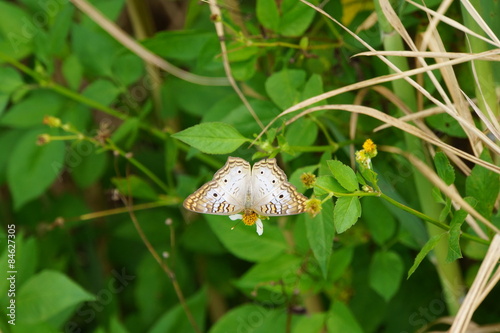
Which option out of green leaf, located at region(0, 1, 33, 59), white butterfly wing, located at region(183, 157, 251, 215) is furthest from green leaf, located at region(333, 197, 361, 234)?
green leaf, located at region(0, 1, 33, 59)

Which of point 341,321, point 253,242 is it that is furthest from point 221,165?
point 341,321

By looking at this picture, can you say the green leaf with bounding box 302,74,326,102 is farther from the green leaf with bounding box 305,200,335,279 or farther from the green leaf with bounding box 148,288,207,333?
the green leaf with bounding box 148,288,207,333

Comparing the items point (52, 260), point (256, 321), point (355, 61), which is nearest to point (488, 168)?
point (355, 61)

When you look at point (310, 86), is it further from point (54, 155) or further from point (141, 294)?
point (141, 294)

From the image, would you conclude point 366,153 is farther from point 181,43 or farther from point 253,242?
point 181,43

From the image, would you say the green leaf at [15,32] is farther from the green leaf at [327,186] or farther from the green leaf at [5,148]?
the green leaf at [327,186]

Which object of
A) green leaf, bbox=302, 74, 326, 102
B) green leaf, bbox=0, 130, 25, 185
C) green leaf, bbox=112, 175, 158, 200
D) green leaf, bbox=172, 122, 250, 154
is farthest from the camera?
green leaf, bbox=0, 130, 25, 185

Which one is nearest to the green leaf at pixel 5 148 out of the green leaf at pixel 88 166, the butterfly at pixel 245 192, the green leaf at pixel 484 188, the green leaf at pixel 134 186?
the green leaf at pixel 88 166
